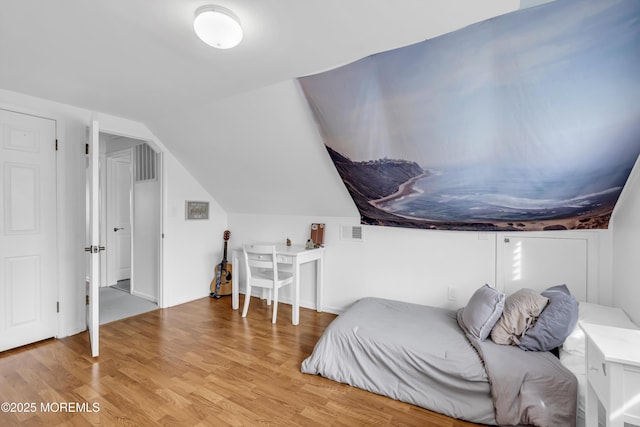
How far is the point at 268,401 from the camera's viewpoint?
1.93 meters

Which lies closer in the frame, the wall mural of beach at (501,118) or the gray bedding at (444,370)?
the wall mural of beach at (501,118)

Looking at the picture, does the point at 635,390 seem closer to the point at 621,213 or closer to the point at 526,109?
the point at 526,109

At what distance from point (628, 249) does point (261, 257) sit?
123 inches

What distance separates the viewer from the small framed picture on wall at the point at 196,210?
3.95 meters

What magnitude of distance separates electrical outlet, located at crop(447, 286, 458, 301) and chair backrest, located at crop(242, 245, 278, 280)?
1.78 metres

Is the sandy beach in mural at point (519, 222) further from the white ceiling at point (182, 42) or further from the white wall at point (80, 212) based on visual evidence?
the white wall at point (80, 212)

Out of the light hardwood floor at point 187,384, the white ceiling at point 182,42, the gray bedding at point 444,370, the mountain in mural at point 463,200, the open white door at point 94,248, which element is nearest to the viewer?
the white ceiling at point 182,42

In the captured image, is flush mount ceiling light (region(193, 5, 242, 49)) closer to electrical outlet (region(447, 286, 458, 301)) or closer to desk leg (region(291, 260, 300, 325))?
desk leg (region(291, 260, 300, 325))

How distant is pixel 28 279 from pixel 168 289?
4.40ft

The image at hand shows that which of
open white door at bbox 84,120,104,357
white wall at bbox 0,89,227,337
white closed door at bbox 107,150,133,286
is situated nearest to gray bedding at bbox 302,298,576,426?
open white door at bbox 84,120,104,357

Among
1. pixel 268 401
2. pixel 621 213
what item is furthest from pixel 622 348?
pixel 268 401

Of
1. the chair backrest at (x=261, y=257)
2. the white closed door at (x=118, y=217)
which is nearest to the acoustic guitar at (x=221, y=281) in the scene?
the chair backrest at (x=261, y=257)

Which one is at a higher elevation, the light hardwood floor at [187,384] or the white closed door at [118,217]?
the white closed door at [118,217]

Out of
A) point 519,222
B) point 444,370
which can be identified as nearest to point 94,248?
point 444,370
